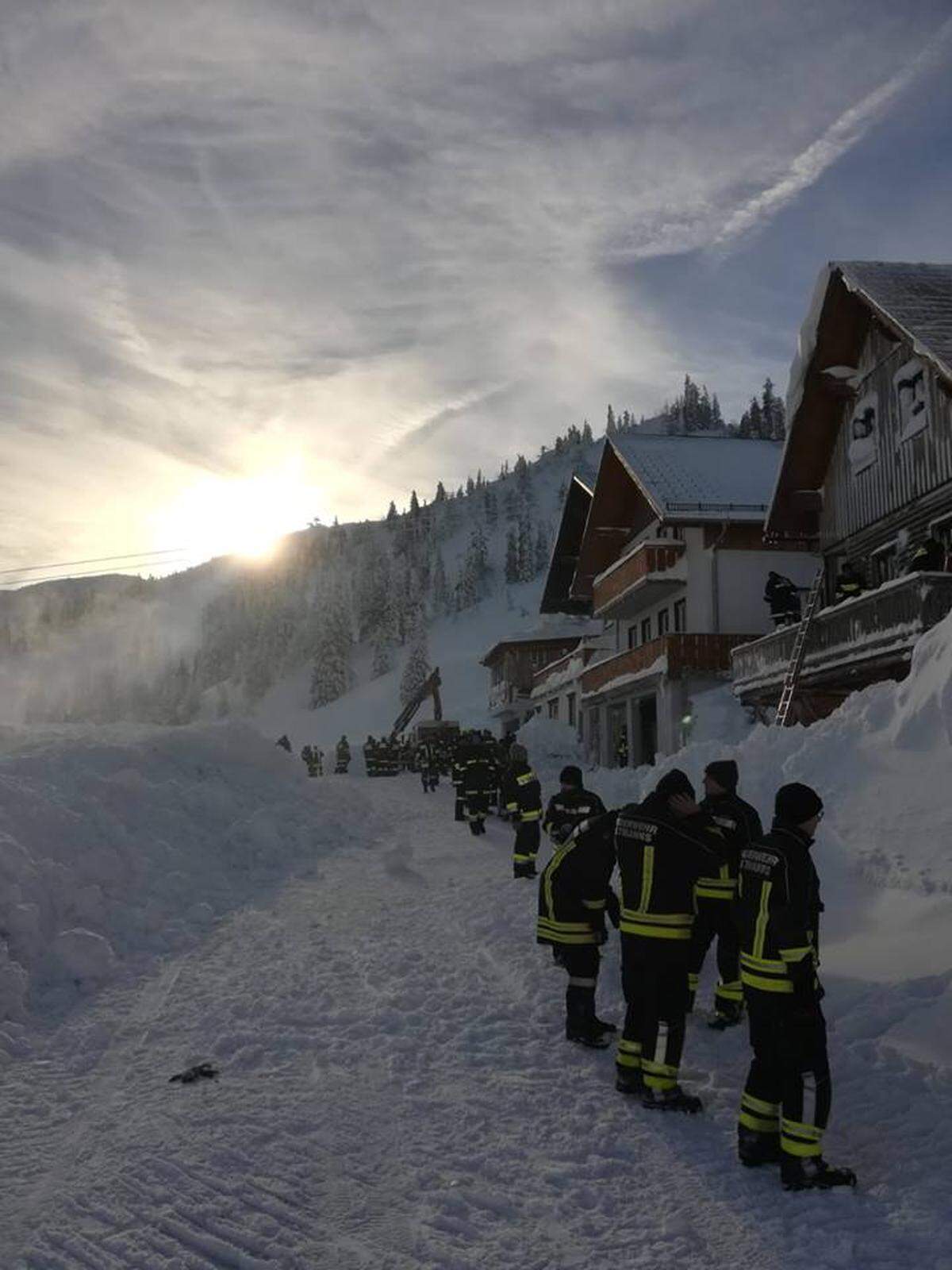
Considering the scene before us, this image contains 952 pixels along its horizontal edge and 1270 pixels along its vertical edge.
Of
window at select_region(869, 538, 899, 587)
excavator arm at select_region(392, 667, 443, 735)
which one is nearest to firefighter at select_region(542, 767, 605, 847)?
window at select_region(869, 538, 899, 587)

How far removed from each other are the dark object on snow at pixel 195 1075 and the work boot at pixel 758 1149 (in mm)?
3179

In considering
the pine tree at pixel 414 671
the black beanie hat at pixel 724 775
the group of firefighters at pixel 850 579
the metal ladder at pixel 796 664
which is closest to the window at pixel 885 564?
the group of firefighters at pixel 850 579

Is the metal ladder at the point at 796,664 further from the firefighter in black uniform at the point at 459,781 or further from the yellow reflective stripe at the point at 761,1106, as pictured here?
the yellow reflective stripe at the point at 761,1106

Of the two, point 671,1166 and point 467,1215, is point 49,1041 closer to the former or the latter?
point 467,1215

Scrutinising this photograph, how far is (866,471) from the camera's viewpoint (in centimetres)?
1997

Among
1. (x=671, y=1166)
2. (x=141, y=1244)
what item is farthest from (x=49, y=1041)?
(x=671, y=1166)

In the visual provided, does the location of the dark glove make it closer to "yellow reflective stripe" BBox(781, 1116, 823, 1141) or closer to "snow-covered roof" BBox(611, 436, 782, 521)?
"yellow reflective stripe" BBox(781, 1116, 823, 1141)

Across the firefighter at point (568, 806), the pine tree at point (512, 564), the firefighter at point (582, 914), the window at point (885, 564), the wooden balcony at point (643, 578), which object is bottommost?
the firefighter at point (582, 914)

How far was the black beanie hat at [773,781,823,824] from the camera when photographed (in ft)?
15.7

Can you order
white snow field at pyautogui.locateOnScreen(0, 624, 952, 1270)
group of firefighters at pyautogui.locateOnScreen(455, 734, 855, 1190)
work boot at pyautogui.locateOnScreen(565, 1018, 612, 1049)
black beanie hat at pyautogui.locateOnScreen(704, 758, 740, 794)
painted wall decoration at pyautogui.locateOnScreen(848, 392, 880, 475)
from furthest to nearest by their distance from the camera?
painted wall decoration at pyautogui.locateOnScreen(848, 392, 880, 475) < black beanie hat at pyautogui.locateOnScreen(704, 758, 740, 794) < work boot at pyautogui.locateOnScreen(565, 1018, 612, 1049) < group of firefighters at pyautogui.locateOnScreen(455, 734, 855, 1190) < white snow field at pyautogui.locateOnScreen(0, 624, 952, 1270)

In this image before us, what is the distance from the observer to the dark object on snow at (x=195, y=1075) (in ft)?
19.6

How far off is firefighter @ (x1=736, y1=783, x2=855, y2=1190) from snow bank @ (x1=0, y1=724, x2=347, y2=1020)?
5473 millimetres

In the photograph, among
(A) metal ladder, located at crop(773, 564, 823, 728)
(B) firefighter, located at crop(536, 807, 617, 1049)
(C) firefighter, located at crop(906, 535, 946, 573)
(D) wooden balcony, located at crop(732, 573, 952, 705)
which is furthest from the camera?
A: (A) metal ladder, located at crop(773, 564, 823, 728)

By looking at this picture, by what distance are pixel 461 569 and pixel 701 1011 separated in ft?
424
